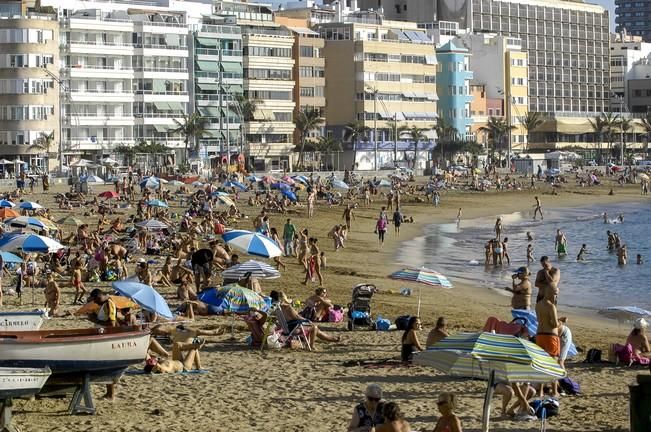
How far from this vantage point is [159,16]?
271 feet

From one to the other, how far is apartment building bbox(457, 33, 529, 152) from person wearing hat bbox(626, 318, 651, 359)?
9596 cm

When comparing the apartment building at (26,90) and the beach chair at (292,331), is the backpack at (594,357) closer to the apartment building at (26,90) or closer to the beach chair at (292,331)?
the beach chair at (292,331)

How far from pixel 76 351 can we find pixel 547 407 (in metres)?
5.20

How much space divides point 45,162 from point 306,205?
23980mm

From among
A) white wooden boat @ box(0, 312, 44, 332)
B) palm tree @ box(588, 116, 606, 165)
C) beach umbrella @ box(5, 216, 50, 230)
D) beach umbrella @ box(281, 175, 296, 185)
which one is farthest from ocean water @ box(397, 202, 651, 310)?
→ palm tree @ box(588, 116, 606, 165)

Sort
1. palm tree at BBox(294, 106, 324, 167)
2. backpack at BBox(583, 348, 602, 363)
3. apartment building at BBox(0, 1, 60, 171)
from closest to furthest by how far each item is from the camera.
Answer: backpack at BBox(583, 348, 602, 363), apartment building at BBox(0, 1, 60, 171), palm tree at BBox(294, 106, 324, 167)

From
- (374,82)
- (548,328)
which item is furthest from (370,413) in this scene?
(374,82)

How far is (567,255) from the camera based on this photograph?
43.4 metres

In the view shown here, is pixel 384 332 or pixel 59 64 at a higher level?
pixel 59 64

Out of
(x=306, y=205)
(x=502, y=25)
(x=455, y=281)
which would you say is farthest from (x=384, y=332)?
(x=502, y=25)

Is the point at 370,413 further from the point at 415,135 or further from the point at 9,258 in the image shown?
the point at 415,135

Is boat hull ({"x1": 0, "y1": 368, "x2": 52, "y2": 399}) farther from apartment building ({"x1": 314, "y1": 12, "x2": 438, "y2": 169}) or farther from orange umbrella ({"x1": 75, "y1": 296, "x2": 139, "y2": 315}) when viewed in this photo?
apartment building ({"x1": 314, "y1": 12, "x2": 438, "y2": 169})

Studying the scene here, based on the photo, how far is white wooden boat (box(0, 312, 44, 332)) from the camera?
1619cm

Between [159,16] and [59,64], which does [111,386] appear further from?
[159,16]
